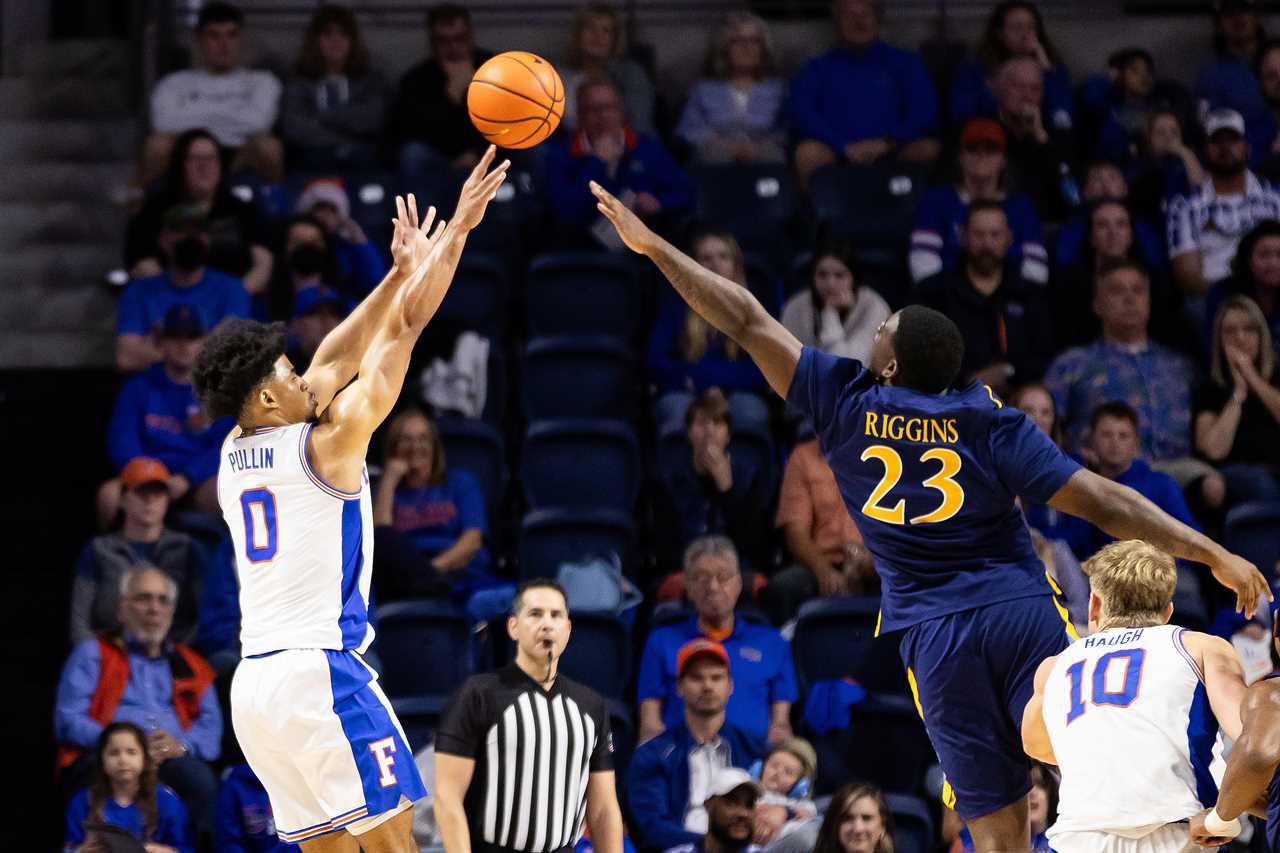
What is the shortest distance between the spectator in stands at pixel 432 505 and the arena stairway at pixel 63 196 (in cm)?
299

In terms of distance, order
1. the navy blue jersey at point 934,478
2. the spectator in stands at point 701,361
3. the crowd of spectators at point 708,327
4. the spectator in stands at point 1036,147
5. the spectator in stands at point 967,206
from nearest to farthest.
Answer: the navy blue jersey at point 934,478 < the crowd of spectators at point 708,327 < the spectator in stands at point 701,361 < the spectator in stands at point 967,206 < the spectator in stands at point 1036,147

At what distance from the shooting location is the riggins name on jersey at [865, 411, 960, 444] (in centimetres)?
607

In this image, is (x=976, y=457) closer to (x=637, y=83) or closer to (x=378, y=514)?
(x=378, y=514)

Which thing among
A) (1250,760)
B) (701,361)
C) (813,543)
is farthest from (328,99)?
(1250,760)

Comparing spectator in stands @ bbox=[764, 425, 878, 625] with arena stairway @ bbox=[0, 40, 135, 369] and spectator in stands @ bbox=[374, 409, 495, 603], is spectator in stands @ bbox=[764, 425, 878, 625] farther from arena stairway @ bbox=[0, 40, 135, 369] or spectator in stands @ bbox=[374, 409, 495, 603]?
arena stairway @ bbox=[0, 40, 135, 369]

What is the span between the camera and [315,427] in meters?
6.25

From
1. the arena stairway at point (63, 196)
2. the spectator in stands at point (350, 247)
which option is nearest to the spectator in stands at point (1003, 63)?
the spectator in stands at point (350, 247)

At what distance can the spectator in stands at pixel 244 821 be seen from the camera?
8570mm

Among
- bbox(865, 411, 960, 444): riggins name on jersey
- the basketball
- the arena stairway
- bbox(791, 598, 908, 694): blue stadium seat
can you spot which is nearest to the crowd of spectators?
bbox(791, 598, 908, 694): blue stadium seat

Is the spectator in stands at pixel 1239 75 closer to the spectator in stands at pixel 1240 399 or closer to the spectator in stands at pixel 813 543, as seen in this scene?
the spectator in stands at pixel 1240 399

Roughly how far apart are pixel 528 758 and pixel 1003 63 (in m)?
6.41

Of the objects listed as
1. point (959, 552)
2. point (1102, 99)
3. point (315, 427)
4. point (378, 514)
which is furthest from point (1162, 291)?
point (315, 427)

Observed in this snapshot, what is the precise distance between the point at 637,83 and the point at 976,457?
677cm

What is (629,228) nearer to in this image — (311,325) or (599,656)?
(599,656)
